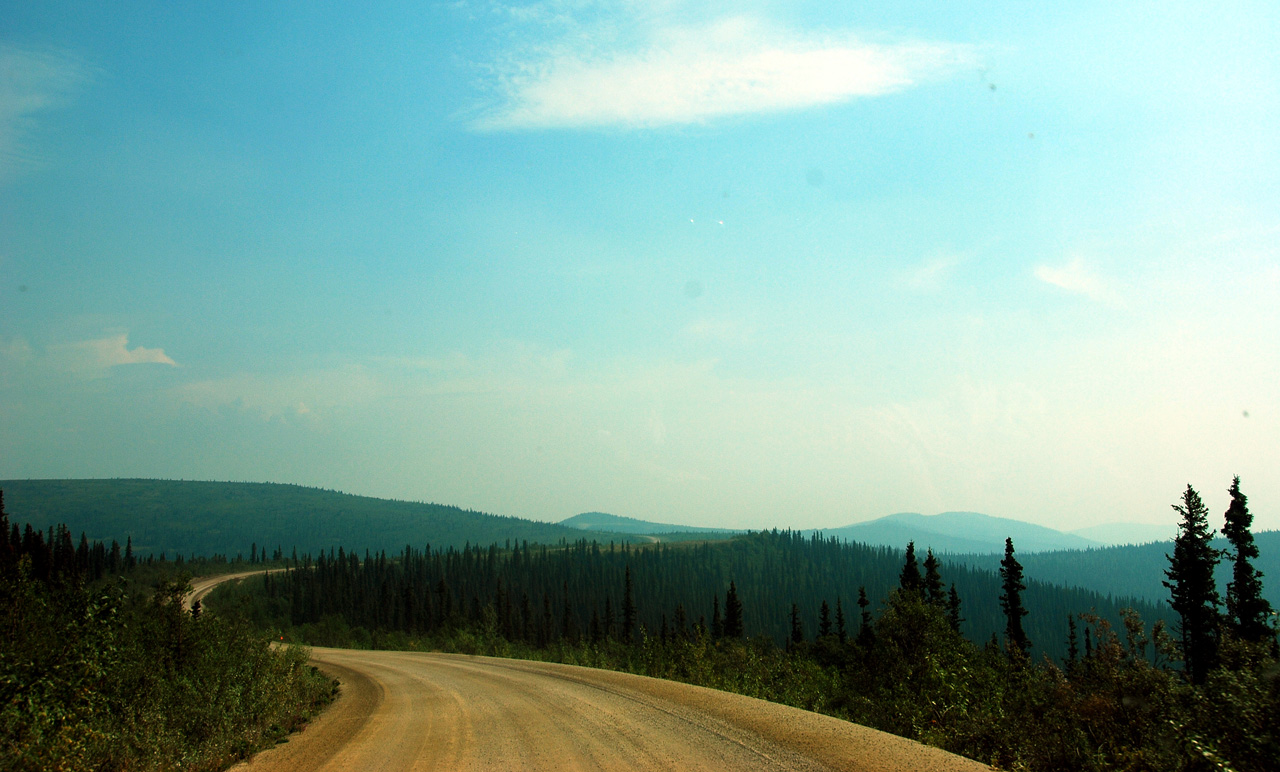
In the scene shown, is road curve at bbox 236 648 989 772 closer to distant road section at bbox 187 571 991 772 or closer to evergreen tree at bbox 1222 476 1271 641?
distant road section at bbox 187 571 991 772

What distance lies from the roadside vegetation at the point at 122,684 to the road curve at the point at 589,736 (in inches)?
45.2

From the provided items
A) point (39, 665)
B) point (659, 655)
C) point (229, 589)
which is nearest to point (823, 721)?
point (39, 665)

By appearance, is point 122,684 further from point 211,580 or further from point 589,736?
point 211,580

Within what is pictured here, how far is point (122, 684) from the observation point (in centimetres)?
1340

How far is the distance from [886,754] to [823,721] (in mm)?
2946

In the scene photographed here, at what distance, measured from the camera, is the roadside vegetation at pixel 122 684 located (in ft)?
31.6

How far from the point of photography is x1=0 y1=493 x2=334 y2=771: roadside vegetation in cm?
963

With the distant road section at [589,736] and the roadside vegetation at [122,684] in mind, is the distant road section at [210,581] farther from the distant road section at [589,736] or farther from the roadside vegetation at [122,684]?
the distant road section at [589,736]

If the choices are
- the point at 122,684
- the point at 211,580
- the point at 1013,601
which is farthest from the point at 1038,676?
the point at 211,580

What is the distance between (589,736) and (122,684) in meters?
9.04

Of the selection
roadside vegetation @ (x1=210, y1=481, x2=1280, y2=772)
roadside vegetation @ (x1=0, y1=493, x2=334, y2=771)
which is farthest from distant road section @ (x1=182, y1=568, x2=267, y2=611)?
roadside vegetation @ (x1=0, y1=493, x2=334, y2=771)

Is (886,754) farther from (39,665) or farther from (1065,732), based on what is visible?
(39,665)

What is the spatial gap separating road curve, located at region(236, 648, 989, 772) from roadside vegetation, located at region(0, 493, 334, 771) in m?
1.15

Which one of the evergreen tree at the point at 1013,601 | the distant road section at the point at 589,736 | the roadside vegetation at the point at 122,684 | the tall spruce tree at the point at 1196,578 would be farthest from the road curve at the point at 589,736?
the evergreen tree at the point at 1013,601
